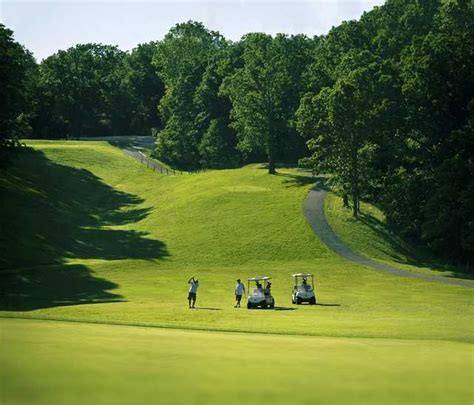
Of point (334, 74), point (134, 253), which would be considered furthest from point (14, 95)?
point (334, 74)

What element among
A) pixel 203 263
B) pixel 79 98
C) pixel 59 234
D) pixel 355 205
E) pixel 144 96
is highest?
pixel 144 96

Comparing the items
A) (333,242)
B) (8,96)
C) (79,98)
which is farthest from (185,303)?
(79,98)

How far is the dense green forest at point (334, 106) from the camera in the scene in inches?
3339

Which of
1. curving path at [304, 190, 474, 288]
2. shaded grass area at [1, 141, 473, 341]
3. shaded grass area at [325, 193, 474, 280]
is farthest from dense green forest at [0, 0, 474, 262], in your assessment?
shaded grass area at [1, 141, 473, 341]

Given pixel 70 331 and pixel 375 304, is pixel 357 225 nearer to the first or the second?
pixel 375 304

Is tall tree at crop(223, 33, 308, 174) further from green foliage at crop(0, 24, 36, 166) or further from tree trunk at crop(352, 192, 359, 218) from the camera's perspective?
green foliage at crop(0, 24, 36, 166)

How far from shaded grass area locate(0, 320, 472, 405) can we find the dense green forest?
195 ft

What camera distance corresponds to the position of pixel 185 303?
53031 mm

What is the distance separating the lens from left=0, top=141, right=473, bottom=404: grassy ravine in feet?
56.5

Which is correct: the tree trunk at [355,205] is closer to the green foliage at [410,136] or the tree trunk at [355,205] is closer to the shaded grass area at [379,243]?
the green foliage at [410,136]

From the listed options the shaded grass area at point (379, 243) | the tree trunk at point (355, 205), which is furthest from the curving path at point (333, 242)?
the tree trunk at point (355, 205)

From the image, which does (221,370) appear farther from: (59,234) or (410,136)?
(410,136)

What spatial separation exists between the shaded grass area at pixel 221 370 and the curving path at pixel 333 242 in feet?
154

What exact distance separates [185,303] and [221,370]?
34.7m
